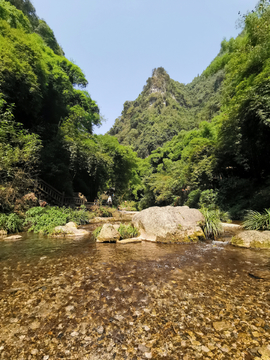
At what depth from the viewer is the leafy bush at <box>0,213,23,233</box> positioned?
812 cm

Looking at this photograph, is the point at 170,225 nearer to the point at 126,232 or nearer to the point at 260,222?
the point at 126,232

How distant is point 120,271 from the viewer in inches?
154

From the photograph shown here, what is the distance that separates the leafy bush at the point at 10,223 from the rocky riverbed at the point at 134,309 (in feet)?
14.7

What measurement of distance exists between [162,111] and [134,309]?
91797 millimetres

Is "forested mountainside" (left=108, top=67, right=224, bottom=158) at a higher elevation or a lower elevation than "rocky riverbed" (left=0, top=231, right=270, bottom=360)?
higher

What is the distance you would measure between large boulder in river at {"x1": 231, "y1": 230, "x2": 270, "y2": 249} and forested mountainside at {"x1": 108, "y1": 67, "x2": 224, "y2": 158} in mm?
52557

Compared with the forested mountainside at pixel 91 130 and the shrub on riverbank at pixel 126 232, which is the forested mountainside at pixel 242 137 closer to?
the forested mountainside at pixel 91 130

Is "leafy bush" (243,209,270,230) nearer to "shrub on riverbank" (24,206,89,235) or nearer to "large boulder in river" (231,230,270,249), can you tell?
"large boulder in river" (231,230,270,249)

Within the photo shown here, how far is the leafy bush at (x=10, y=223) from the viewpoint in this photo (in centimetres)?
812

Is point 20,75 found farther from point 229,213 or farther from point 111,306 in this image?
point 229,213

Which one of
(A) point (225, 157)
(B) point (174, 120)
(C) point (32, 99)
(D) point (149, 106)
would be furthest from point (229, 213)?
(D) point (149, 106)

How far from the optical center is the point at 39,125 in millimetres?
16469

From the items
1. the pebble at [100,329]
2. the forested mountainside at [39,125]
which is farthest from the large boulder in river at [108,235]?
the forested mountainside at [39,125]

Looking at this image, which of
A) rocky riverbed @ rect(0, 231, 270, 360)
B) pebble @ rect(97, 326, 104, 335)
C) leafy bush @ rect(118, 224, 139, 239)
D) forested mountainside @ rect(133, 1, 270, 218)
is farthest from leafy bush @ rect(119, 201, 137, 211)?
pebble @ rect(97, 326, 104, 335)
